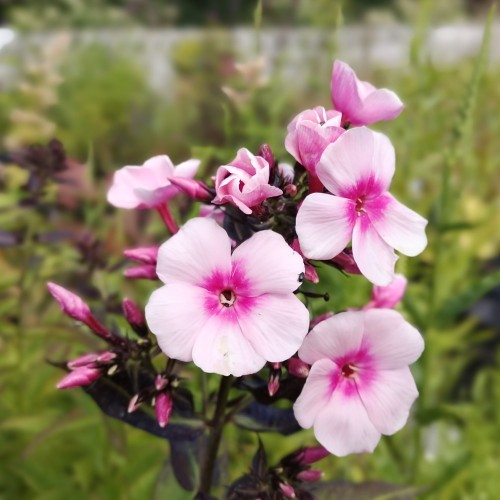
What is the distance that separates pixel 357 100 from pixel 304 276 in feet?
0.51

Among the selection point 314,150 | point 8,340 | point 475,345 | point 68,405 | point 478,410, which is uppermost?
point 314,150

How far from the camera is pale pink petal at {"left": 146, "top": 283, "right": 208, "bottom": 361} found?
1.69 ft

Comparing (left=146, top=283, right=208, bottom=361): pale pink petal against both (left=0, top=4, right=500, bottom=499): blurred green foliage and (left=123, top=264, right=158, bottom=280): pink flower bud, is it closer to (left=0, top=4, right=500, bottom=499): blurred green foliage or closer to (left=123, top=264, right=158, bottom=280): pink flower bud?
(left=123, top=264, right=158, bottom=280): pink flower bud

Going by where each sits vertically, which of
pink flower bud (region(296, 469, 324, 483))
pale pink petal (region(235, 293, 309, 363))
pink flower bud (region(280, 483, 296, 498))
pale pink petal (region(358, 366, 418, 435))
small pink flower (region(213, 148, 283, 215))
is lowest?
pink flower bud (region(296, 469, 324, 483))

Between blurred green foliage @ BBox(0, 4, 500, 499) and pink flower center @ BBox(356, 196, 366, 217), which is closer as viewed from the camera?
pink flower center @ BBox(356, 196, 366, 217)

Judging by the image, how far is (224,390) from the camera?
0.63m

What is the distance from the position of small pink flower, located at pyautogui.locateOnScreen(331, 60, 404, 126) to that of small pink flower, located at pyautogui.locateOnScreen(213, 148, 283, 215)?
0.32ft

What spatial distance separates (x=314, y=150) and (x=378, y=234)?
3.2 inches

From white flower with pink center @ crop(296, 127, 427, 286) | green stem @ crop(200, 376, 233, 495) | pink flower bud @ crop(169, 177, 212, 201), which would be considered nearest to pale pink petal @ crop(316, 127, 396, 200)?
white flower with pink center @ crop(296, 127, 427, 286)

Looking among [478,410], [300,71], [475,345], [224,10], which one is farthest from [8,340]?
[224,10]

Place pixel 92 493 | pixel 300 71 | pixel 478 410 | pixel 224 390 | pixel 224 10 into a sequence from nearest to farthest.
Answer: pixel 224 390 < pixel 92 493 < pixel 478 410 < pixel 300 71 < pixel 224 10

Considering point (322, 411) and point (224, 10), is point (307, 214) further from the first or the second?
point (224, 10)

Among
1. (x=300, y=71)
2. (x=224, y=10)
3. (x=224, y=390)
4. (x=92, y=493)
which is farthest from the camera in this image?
(x=224, y=10)

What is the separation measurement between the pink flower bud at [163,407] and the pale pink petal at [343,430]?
4.7 inches
